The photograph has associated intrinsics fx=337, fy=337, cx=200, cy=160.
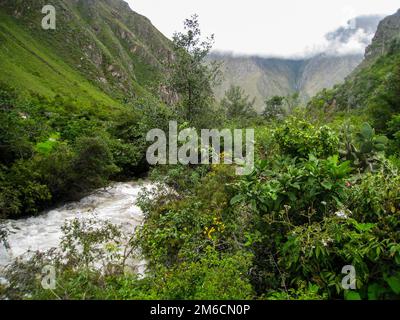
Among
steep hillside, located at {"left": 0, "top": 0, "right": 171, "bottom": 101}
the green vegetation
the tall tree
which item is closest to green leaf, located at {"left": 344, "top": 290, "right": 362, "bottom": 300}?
the green vegetation

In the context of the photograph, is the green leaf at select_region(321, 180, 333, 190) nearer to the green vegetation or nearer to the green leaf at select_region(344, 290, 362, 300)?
the green vegetation

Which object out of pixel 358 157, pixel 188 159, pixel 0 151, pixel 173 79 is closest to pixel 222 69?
pixel 173 79

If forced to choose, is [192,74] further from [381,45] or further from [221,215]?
[381,45]

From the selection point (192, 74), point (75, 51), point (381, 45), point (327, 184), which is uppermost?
point (381, 45)

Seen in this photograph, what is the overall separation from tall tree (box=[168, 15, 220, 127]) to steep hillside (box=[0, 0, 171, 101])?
99.9 feet

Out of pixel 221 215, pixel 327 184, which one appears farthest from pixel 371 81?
pixel 327 184

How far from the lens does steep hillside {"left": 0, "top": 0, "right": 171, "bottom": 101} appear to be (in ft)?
237

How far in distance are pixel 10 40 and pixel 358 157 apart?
300 ft

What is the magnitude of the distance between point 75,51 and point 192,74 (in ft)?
349

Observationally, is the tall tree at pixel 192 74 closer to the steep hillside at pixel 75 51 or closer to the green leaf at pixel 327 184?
the green leaf at pixel 327 184

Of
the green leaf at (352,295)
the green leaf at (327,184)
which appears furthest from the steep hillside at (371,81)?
the green leaf at (352,295)

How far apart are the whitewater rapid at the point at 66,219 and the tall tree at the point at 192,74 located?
14.5 feet

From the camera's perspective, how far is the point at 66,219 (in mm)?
8734

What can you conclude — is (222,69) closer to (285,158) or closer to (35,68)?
(285,158)
